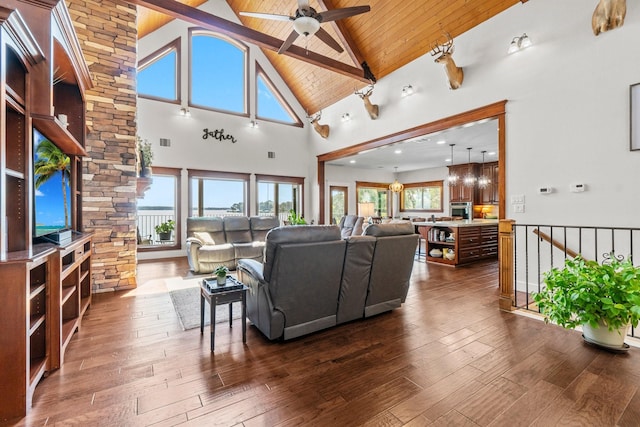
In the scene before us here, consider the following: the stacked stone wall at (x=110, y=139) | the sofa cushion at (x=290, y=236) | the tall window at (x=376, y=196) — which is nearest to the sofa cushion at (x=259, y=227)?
Result: the stacked stone wall at (x=110, y=139)

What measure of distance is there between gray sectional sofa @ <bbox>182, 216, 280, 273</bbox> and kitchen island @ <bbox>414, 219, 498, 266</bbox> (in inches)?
137

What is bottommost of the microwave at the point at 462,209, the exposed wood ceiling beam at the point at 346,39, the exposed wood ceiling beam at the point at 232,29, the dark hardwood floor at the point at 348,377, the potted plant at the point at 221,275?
the dark hardwood floor at the point at 348,377

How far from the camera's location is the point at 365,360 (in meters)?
A: 2.20

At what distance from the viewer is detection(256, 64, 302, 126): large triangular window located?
838cm

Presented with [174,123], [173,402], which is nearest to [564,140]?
[173,402]

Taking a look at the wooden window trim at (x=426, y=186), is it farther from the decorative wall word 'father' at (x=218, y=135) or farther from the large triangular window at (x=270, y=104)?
the decorative wall word 'father' at (x=218, y=135)

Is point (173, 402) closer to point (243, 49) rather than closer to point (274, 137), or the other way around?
point (274, 137)

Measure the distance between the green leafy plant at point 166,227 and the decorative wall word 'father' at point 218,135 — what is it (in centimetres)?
232

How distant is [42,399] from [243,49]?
8513mm

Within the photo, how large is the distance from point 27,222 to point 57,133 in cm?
103

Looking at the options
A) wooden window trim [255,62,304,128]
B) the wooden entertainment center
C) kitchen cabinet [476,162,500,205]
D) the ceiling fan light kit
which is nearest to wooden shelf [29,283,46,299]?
the wooden entertainment center

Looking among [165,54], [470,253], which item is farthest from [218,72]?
[470,253]

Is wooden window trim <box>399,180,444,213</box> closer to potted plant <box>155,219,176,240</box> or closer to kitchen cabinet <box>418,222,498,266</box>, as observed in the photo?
kitchen cabinet <box>418,222,498,266</box>

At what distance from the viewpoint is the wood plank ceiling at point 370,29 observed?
4.70m
